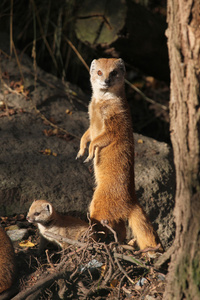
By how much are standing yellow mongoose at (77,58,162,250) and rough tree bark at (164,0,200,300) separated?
1.07 metres

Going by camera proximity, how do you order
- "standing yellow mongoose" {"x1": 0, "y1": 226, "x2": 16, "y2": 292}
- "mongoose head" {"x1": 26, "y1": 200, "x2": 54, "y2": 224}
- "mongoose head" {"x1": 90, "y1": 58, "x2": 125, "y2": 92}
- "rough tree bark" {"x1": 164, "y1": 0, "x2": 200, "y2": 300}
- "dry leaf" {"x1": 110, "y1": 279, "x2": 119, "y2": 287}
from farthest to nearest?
"mongoose head" {"x1": 90, "y1": 58, "x2": 125, "y2": 92}
"mongoose head" {"x1": 26, "y1": 200, "x2": 54, "y2": 224}
"dry leaf" {"x1": 110, "y1": 279, "x2": 119, "y2": 287}
"standing yellow mongoose" {"x1": 0, "y1": 226, "x2": 16, "y2": 292}
"rough tree bark" {"x1": 164, "y1": 0, "x2": 200, "y2": 300}

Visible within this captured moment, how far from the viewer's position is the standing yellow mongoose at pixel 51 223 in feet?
10.6

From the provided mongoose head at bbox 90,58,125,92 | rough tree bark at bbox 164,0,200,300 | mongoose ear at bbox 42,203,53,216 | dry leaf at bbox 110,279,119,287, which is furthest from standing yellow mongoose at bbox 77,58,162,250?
rough tree bark at bbox 164,0,200,300

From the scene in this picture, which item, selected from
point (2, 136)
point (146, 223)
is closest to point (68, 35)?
point (2, 136)

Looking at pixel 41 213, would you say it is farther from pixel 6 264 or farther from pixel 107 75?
pixel 107 75

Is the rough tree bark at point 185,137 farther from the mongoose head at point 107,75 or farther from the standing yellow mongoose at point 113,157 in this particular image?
the mongoose head at point 107,75

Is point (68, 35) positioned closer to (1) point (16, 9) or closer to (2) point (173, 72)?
(1) point (16, 9)

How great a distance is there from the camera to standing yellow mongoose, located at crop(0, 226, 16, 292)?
8.79ft

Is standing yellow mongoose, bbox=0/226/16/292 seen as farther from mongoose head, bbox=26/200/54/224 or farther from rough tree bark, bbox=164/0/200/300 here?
→ rough tree bark, bbox=164/0/200/300

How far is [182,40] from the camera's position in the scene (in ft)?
6.36

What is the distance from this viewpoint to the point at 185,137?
2.03m

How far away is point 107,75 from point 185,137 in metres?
1.83

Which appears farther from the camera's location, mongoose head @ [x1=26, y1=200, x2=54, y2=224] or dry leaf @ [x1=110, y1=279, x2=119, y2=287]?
mongoose head @ [x1=26, y1=200, x2=54, y2=224]

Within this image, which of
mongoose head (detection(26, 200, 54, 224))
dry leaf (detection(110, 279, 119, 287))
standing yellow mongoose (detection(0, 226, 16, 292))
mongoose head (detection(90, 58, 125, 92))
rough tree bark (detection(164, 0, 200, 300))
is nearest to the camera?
rough tree bark (detection(164, 0, 200, 300))
